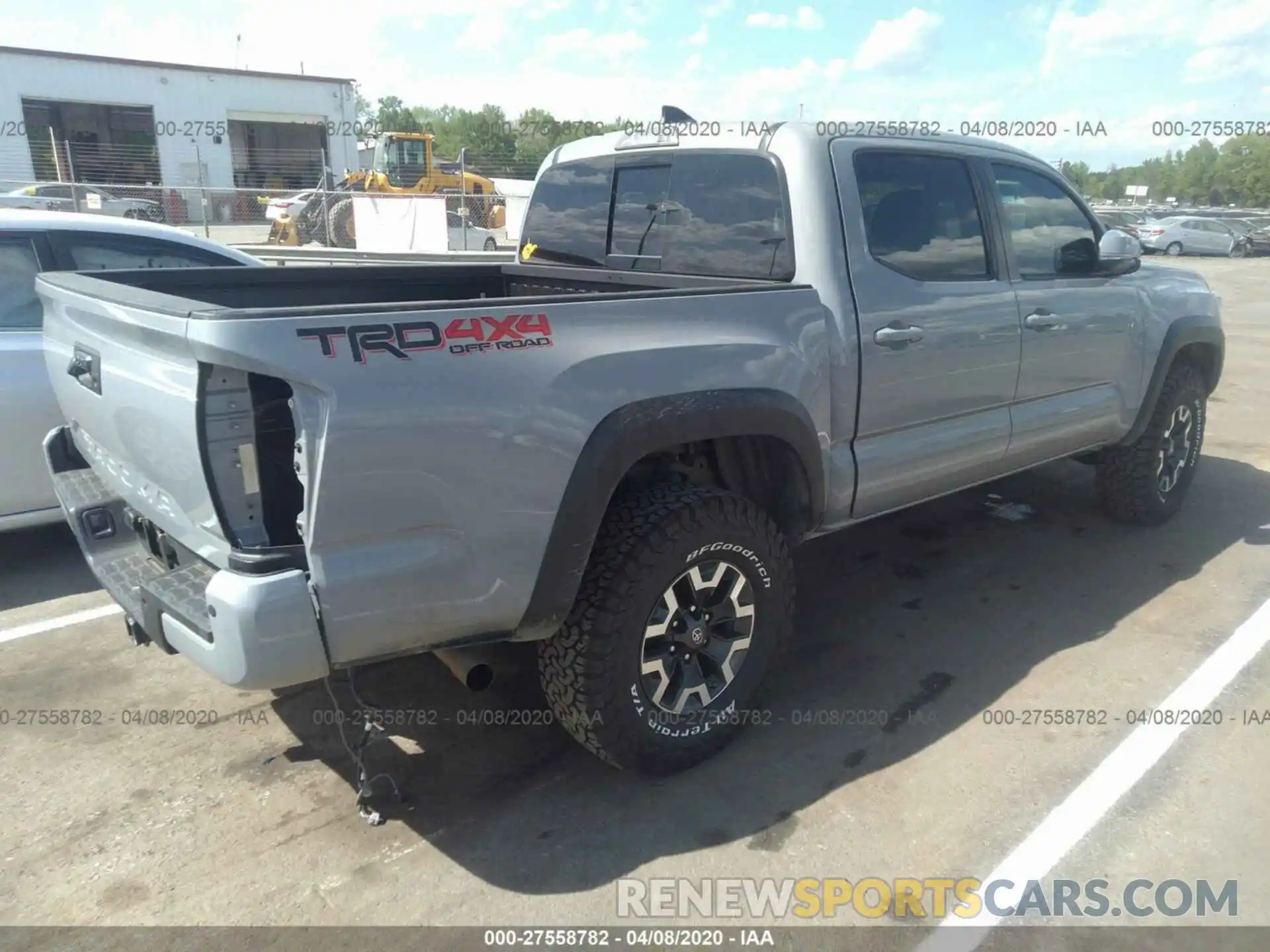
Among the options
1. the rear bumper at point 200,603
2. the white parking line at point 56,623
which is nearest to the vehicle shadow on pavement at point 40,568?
the white parking line at point 56,623

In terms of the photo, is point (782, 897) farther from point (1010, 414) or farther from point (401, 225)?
point (401, 225)

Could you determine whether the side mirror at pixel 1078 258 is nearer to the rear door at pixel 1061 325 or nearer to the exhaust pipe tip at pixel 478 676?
the rear door at pixel 1061 325

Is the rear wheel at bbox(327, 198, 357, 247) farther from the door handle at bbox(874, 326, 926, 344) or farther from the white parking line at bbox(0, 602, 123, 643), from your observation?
the door handle at bbox(874, 326, 926, 344)

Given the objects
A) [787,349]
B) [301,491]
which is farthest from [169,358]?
[787,349]

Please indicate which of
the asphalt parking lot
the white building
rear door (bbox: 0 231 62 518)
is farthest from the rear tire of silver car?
the white building

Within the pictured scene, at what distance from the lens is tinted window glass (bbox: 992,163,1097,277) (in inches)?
168

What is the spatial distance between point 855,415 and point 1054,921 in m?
1.74

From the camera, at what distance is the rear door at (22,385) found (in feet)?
14.4

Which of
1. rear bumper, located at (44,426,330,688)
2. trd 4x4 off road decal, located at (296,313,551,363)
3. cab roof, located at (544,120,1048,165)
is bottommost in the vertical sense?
rear bumper, located at (44,426,330,688)

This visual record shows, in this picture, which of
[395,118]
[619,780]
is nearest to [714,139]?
[619,780]

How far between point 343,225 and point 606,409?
55.2ft

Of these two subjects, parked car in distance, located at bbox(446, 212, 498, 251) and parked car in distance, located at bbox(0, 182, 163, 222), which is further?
parked car in distance, located at bbox(446, 212, 498, 251)

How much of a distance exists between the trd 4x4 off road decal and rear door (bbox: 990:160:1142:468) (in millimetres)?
2565

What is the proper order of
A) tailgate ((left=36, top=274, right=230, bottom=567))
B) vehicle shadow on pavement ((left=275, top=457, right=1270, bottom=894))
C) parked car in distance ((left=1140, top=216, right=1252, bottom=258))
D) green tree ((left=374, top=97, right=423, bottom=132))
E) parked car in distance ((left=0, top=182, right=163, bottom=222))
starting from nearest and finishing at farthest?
tailgate ((left=36, top=274, right=230, bottom=567)) → vehicle shadow on pavement ((left=275, top=457, right=1270, bottom=894)) → parked car in distance ((left=0, top=182, right=163, bottom=222)) → parked car in distance ((left=1140, top=216, right=1252, bottom=258)) → green tree ((left=374, top=97, right=423, bottom=132))
